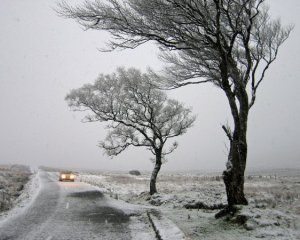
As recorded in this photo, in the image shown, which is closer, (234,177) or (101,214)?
(234,177)

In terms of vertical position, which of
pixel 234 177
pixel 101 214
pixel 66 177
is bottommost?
pixel 101 214

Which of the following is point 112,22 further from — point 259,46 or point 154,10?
point 259,46

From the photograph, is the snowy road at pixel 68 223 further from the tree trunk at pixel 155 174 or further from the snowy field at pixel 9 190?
the tree trunk at pixel 155 174

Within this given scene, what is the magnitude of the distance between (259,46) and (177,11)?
5854 millimetres

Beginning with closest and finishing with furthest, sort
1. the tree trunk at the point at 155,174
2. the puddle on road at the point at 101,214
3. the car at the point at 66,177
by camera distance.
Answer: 1. the puddle on road at the point at 101,214
2. the tree trunk at the point at 155,174
3. the car at the point at 66,177

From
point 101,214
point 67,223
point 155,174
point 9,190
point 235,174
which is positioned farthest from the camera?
point 9,190

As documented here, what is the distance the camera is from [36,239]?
32.3 feet

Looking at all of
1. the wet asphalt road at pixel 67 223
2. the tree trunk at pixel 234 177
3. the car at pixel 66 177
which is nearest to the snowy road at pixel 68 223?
the wet asphalt road at pixel 67 223

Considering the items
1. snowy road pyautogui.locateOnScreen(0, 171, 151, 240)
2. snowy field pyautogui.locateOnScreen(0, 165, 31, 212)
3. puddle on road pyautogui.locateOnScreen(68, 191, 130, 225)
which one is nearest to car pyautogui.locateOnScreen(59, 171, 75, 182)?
snowy field pyautogui.locateOnScreen(0, 165, 31, 212)

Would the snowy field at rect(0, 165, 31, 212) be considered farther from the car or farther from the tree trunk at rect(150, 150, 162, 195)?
the tree trunk at rect(150, 150, 162, 195)

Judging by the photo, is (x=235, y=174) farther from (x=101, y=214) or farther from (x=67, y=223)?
(x=101, y=214)

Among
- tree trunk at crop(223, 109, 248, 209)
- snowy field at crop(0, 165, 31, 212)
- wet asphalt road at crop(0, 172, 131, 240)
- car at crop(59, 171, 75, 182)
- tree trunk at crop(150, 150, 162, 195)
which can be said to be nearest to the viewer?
wet asphalt road at crop(0, 172, 131, 240)

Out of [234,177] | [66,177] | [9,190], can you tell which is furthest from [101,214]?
[66,177]

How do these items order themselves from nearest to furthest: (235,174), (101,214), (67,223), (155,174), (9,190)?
(235,174) → (67,223) → (101,214) → (155,174) → (9,190)
